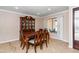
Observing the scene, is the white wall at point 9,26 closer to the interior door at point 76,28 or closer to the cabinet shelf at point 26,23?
the cabinet shelf at point 26,23

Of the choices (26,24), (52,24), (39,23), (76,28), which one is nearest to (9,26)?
(26,24)

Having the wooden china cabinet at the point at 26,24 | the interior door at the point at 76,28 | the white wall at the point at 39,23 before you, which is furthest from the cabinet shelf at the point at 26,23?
the interior door at the point at 76,28

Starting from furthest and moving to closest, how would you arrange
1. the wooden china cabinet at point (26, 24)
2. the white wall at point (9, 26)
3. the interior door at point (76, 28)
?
the wooden china cabinet at point (26, 24), the white wall at point (9, 26), the interior door at point (76, 28)

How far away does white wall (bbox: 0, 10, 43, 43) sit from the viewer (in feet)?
17.1

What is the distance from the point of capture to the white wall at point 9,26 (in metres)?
5.20

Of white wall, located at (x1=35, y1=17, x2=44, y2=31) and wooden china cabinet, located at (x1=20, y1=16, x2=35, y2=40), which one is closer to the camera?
wooden china cabinet, located at (x1=20, y1=16, x2=35, y2=40)

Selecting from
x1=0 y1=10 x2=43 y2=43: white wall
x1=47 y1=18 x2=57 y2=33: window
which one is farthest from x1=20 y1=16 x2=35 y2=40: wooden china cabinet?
x1=47 y1=18 x2=57 y2=33: window

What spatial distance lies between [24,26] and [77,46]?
404 centimetres

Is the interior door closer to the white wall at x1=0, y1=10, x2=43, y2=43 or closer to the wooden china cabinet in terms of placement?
the wooden china cabinet

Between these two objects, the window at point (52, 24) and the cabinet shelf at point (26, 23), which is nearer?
the cabinet shelf at point (26, 23)
